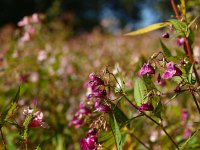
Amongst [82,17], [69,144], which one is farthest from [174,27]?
[82,17]

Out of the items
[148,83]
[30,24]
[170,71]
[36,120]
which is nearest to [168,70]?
[170,71]

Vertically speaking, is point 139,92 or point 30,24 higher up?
point 30,24

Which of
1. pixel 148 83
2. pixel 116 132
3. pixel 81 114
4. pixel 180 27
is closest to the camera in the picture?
pixel 116 132

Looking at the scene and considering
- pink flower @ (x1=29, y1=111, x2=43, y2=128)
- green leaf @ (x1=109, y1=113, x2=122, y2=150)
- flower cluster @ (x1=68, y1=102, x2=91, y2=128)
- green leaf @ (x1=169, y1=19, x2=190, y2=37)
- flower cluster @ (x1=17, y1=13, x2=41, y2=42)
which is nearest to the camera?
green leaf @ (x1=109, y1=113, x2=122, y2=150)

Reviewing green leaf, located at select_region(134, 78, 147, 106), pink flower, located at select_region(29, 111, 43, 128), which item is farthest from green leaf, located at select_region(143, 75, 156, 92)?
pink flower, located at select_region(29, 111, 43, 128)

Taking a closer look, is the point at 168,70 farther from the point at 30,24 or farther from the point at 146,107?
the point at 30,24

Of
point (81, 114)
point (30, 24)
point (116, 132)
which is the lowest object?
point (116, 132)

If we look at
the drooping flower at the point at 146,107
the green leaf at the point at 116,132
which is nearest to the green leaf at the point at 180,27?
the drooping flower at the point at 146,107

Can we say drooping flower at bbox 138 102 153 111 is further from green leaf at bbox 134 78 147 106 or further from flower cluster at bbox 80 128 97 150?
flower cluster at bbox 80 128 97 150
